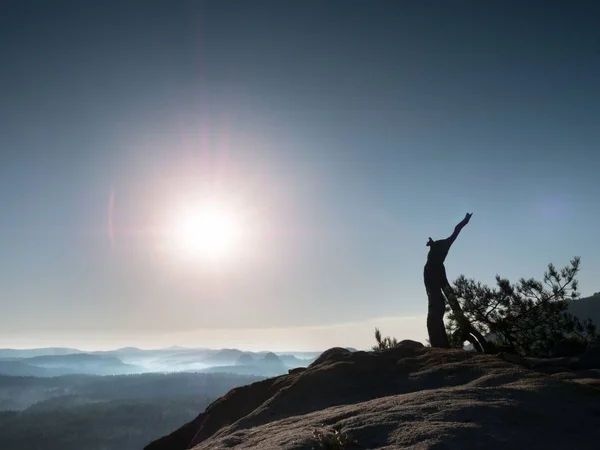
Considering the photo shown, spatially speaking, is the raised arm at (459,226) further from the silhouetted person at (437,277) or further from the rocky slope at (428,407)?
the rocky slope at (428,407)

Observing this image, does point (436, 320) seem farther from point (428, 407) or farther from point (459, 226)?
point (428, 407)

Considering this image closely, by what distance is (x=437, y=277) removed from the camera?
2642cm

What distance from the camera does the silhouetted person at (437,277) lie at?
2488 centimetres

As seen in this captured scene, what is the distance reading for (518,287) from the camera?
83.1 ft

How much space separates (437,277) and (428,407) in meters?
17.0

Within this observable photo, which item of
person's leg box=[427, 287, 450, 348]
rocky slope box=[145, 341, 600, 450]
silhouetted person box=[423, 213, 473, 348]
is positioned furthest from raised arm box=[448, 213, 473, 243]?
rocky slope box=[145, 341, 600, 450]

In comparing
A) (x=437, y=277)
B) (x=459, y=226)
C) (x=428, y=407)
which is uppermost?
(x=459, y=226)

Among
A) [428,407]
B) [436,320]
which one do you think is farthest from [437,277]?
[428,407]

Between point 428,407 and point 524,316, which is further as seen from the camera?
point 524,316

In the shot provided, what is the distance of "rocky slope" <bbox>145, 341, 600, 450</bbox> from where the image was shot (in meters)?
8.79

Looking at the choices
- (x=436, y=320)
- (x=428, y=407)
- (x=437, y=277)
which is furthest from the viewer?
(x=437, y=277)

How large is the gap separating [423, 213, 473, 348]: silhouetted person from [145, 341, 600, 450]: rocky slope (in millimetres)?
6907

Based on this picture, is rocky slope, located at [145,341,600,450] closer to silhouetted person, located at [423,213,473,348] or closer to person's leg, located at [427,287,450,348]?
person's leg, located at [427,287,450,348]

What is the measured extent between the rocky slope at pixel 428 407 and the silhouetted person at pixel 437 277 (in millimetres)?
6907
